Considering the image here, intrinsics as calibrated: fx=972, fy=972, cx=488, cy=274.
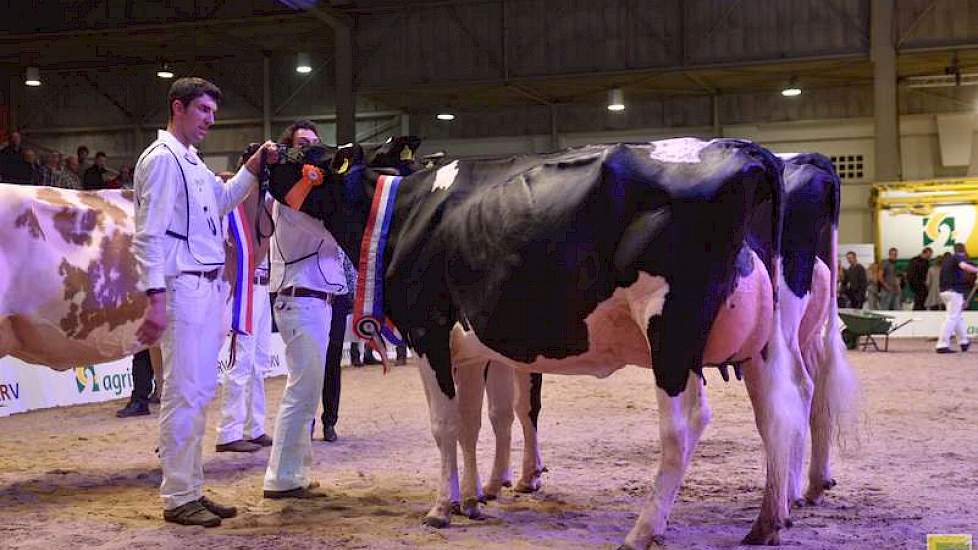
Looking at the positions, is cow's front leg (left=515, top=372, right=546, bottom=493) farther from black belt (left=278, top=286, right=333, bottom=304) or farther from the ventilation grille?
the ventilation grille

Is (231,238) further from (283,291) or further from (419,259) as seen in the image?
(419,259)

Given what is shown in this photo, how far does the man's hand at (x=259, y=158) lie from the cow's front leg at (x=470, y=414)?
1.73 meters

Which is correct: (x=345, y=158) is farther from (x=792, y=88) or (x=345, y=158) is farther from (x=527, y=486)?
(x=792, y=88)

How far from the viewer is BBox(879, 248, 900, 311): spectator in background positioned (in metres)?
25.2

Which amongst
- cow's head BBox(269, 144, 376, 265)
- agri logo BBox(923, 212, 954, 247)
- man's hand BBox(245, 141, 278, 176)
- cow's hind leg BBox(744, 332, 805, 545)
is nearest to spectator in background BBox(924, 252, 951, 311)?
agri logo BBox(923, 212, 954, 247)

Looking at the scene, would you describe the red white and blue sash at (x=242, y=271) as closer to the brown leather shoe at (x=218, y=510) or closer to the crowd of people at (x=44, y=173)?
the brown leather shoe at (x=218, y=510)

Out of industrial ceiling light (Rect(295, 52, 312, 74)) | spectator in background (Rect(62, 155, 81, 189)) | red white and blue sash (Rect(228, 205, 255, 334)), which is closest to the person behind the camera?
red white and blue sash (Rect(228, 205, 255, 334))

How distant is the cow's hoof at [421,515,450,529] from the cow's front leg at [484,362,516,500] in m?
0.85

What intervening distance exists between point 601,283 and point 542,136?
2654cm

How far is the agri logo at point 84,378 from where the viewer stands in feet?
40.8

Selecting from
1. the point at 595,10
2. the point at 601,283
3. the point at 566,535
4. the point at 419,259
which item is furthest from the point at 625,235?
the point at 595,10

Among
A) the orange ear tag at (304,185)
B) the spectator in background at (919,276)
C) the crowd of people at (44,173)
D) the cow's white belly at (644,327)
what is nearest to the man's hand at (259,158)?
the orange ear tag at (304,185)

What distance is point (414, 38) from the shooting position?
27.2 metres

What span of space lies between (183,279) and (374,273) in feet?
3.49
